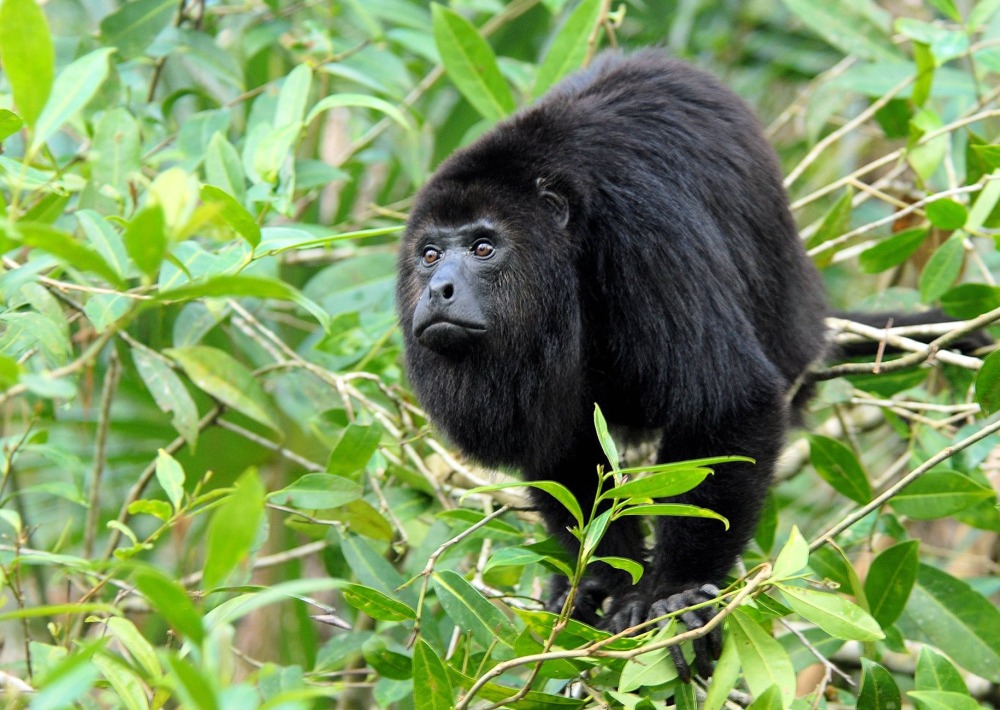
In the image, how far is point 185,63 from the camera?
407cm

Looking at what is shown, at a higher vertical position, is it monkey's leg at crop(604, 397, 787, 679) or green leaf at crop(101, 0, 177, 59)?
green leaf at crop(101, 0, 177, 59)

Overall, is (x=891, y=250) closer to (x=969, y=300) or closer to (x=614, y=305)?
(x=969, y=300)

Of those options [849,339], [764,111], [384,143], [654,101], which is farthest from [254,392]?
[764,111]

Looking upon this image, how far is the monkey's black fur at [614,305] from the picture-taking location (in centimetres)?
238

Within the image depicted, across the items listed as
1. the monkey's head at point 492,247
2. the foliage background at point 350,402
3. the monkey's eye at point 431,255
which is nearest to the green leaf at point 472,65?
the foliage background at point 350,402

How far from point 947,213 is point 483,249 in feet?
3.78

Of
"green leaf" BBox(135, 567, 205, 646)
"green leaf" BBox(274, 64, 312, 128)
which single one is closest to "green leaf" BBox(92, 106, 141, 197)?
"green leaf" BBox(274, 64, 312, 128)

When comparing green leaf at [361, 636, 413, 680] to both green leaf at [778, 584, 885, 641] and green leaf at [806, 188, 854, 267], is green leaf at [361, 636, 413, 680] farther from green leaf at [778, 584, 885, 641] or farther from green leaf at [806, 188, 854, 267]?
green leaf at [806, 188, 854, 267]

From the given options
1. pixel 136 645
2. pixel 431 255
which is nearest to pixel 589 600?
pixel 431 255

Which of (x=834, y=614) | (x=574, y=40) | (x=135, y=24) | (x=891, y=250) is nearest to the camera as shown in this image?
(x=834, y=614)

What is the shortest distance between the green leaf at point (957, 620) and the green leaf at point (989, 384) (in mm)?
667

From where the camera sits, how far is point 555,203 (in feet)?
8.27

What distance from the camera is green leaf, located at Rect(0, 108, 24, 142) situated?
5.48ft

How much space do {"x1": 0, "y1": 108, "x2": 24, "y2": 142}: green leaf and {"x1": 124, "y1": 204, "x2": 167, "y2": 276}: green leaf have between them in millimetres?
716
